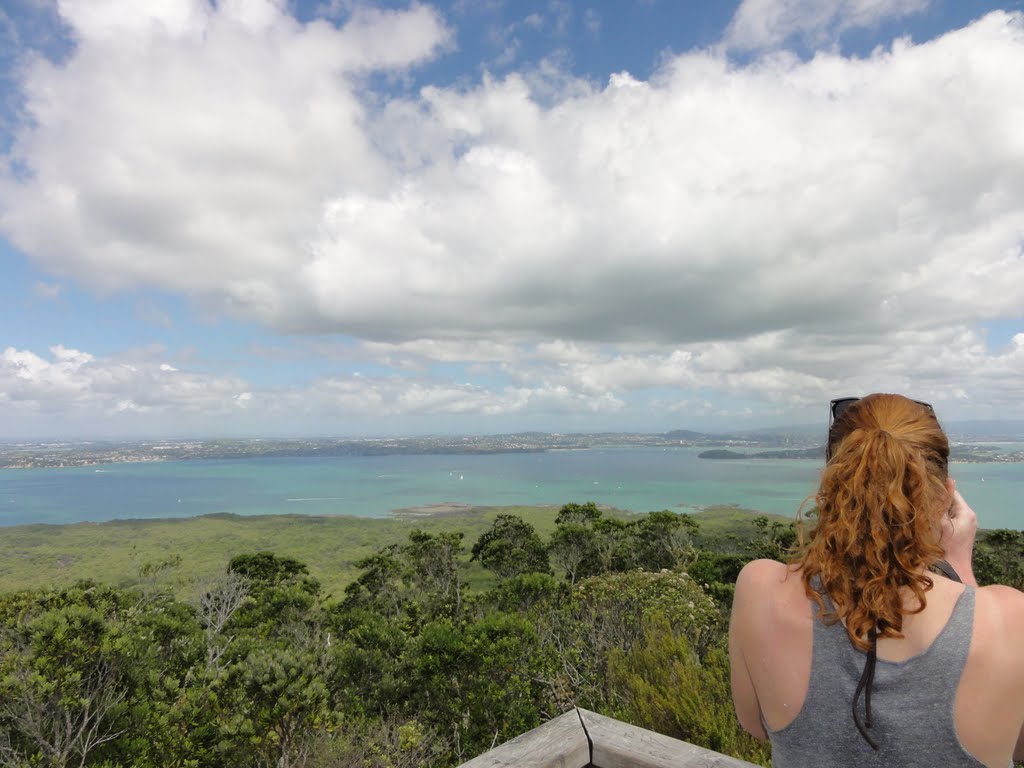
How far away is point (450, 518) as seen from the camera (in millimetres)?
80875

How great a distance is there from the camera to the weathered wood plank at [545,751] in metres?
1.94

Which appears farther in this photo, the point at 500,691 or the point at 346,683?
the point at 346,683

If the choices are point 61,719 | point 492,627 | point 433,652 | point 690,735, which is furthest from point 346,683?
point 690,735

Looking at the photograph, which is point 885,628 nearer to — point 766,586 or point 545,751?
point 766,586

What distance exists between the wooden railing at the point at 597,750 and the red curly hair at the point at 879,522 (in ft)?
3.40

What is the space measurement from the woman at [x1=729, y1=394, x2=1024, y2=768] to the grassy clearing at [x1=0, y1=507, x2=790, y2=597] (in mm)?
41781

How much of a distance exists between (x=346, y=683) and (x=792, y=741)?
736 centimetres

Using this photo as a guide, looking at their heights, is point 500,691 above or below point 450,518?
above

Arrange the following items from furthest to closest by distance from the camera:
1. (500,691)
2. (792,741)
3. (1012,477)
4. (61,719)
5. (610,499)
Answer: (1012,477), (610,499), (500,691), (61,719), (792,741)

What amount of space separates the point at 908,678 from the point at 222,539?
7753cm

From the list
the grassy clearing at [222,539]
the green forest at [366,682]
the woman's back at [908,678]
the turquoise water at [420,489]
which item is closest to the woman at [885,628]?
the woman's back at [908,678]

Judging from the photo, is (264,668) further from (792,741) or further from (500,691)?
(792,741)

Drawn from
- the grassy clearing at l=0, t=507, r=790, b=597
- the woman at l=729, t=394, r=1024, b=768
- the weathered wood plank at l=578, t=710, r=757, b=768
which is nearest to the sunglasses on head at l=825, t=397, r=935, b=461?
the woman at l=729, t=394, r=1024, b=768

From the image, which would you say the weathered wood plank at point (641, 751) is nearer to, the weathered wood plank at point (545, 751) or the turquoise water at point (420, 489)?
the weathered wood plank at point (545, 751)
